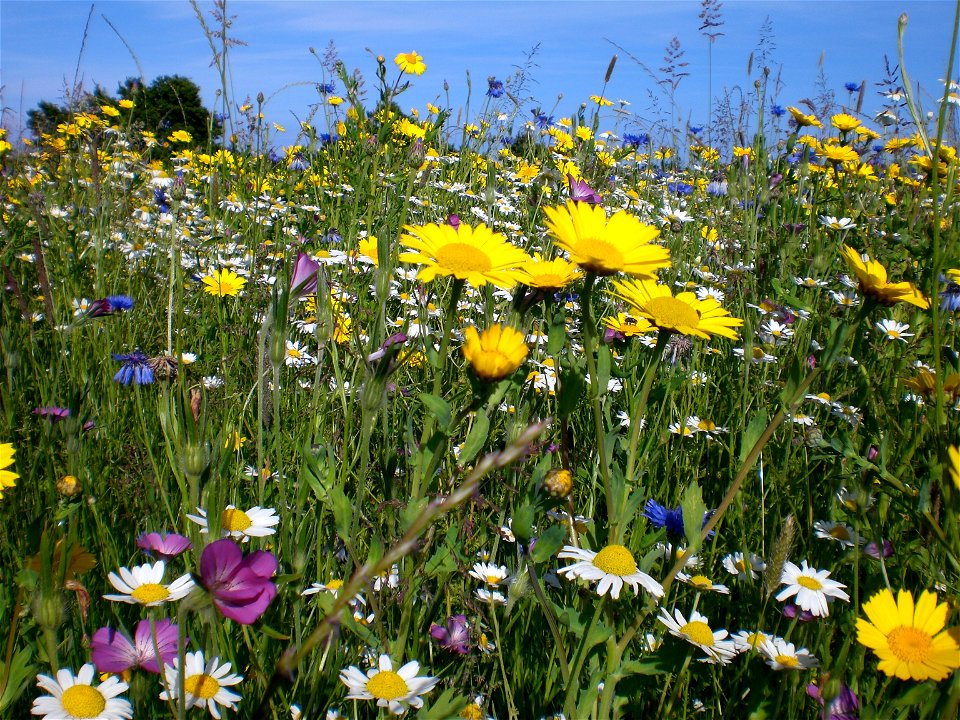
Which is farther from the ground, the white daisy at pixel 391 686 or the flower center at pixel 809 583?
the flower center at pixel 809 583

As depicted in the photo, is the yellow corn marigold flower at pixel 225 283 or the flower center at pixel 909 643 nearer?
the flower center at pixel 909 643

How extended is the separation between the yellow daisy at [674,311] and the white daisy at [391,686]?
599mm

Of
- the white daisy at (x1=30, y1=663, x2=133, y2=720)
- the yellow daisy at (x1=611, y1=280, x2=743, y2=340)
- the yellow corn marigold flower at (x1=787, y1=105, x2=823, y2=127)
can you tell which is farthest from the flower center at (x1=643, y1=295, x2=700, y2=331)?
the yellow corn marigold flower at (x1=787, y1=105, x2=823, y2=127)

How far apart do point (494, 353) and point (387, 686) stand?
44 cm

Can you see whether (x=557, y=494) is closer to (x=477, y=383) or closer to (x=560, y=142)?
(x=477, y=383)

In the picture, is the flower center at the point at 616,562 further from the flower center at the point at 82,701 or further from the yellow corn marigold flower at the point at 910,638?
the flower center at the point at 82,701

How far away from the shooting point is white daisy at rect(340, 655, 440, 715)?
2.75ft

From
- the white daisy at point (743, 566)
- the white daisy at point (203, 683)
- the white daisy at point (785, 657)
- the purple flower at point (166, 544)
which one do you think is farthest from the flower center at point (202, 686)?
Result: the white daisy at point (743, 566)

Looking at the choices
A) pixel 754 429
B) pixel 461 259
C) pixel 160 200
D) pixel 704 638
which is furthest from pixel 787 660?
pixel 160 200

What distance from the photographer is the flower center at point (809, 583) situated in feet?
3.73

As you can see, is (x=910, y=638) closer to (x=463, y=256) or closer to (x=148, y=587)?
(x=463, y=256)

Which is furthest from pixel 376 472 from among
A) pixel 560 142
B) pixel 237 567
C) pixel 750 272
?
pixel 560 142

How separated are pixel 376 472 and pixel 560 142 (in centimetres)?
387

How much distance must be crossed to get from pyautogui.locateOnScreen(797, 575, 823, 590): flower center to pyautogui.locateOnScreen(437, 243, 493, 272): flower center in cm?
75
